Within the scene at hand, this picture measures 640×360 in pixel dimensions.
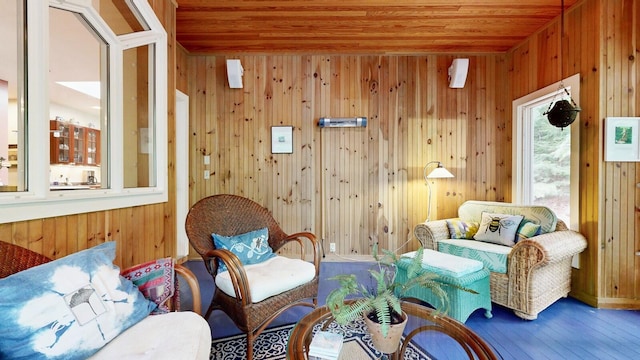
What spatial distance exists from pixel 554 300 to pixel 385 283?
2.05 metres

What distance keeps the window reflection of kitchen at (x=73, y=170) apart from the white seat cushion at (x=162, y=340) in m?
0.85

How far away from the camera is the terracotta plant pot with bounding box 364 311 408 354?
100 centimetres

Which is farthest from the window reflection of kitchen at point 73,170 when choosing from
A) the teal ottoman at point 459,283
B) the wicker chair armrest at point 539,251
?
the wicker chair armrest at point 539,251

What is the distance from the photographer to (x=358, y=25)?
9.02 feet

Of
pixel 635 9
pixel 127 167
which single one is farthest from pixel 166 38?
pixel 635 9

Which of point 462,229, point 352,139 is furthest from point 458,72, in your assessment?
point 462,229

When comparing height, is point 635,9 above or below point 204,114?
above

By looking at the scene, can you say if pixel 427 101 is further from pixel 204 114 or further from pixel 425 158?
pixel 204 114

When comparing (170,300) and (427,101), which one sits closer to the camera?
(170,300)

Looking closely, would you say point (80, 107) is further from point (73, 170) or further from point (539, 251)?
point (539, 251)

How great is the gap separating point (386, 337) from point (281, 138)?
2.72m

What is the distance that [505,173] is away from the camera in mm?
3377

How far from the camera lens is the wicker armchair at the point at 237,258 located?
1580 mm

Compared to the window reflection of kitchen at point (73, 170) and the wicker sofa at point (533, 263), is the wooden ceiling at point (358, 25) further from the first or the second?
the wicker sofa at point (533, 263)
